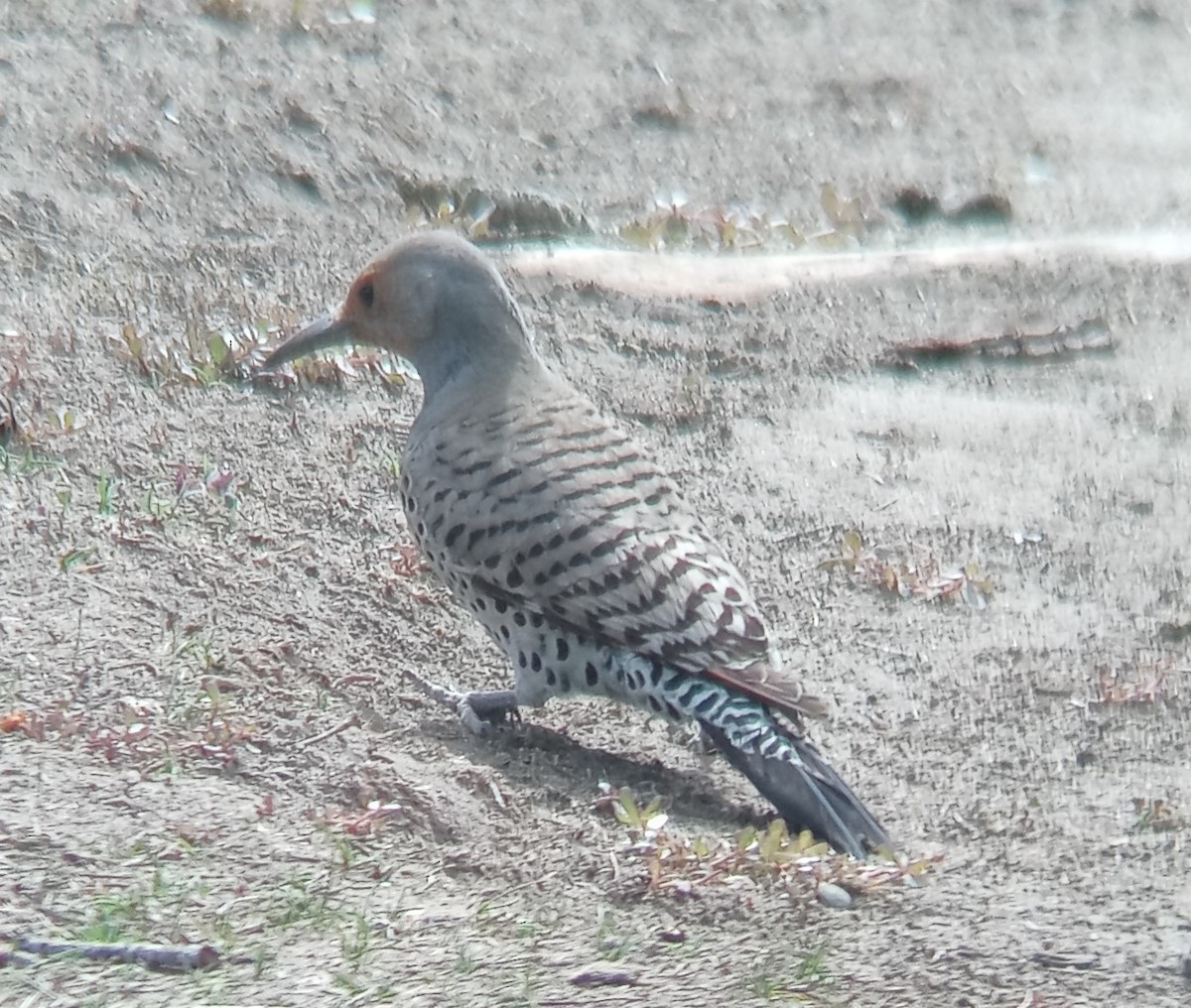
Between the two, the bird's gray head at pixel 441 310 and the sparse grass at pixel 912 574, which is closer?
the bird's gray head at pixel 441 310

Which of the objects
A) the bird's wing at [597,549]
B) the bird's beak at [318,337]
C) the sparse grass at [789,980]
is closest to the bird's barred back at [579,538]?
the bird's wing at [597,549]

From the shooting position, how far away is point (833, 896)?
13.3 feet

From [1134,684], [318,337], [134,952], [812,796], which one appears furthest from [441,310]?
[134,952]

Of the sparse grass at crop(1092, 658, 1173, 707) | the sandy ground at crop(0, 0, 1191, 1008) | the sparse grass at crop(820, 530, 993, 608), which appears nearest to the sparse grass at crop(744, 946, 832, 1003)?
the sandy ground at crop(0, 0, 1191, 1008)

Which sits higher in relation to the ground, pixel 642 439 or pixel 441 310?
pixel 441 310

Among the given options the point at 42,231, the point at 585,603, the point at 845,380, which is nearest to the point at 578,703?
the point at 585,603

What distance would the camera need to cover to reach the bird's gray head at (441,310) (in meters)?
5.64

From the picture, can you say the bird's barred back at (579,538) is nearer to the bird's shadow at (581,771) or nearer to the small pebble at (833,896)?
the bird's shadow at (581,771)

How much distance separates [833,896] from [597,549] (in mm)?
1202

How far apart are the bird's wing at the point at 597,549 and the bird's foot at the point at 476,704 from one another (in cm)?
24

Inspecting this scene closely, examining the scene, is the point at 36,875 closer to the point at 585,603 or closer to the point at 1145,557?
the point at 585,603

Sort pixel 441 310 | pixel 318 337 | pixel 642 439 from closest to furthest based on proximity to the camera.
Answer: pixel 441 310 < pixel 318 337 < pixel 642 439

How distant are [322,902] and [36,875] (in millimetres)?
528

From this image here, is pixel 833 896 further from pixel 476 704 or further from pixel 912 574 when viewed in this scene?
pixel 912 574
